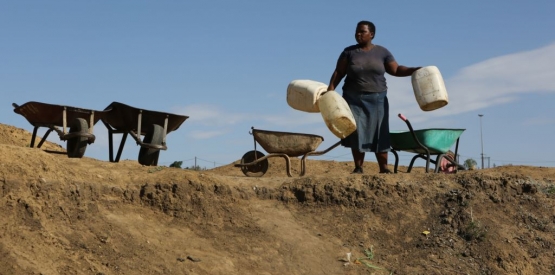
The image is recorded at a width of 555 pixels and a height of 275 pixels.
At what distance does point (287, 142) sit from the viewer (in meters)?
11.5

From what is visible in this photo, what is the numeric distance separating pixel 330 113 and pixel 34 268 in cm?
462

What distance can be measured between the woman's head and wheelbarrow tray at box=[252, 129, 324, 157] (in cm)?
144

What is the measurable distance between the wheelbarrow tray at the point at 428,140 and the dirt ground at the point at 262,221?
1.05 m

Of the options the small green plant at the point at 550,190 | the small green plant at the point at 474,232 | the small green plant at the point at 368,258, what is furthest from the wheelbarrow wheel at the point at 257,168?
the small green plant at the point at 550,190

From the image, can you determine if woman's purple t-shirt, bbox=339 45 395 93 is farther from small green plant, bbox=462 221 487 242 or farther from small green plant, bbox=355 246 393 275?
small green plant, bbox=355 246 393 275

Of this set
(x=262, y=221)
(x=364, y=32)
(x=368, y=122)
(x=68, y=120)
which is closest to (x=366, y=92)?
(x=368, y=122)

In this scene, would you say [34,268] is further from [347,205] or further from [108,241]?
[347,205]

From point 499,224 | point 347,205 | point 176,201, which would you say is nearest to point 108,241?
point 176,201

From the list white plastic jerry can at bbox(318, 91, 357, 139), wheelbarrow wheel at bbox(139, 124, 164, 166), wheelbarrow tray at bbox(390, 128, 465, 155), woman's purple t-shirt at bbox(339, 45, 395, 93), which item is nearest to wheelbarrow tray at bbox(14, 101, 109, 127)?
wheelbarrow wheel at bbox(139, 124, 164, 166)

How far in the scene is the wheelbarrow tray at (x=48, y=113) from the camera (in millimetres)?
11203

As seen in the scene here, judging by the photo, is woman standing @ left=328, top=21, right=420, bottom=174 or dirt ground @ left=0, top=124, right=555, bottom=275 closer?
dirt ground @ left=0, top=124, right=555, bottom=275

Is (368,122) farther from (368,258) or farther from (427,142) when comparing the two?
(368,258)

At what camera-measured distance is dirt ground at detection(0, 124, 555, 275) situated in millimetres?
7582

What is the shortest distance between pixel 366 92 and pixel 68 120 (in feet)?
13.3
